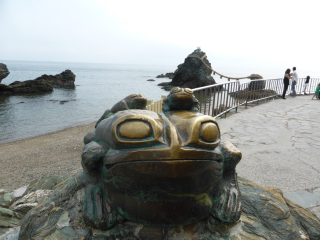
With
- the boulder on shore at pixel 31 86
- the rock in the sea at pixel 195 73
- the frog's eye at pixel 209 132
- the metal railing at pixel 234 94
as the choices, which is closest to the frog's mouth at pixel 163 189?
the frog's eye at pixel 209 132

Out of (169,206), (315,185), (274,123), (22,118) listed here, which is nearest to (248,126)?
(274,123)

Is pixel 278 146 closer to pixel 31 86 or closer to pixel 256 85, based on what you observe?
pixel 256 85

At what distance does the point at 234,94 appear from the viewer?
8.66 m

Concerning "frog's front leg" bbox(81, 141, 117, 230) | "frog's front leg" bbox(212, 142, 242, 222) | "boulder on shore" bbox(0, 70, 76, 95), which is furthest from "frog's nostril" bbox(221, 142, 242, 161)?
"boulder on shore" bbox(0, 70, 76, 95)

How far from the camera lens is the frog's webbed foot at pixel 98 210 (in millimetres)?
1362

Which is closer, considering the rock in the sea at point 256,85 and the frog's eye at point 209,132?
the frog's eye at point 209,132

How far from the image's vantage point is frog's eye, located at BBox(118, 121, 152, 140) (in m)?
1.11

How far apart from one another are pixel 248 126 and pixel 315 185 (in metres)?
3.33

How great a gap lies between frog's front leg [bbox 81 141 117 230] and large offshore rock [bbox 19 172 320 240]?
71 millimetres

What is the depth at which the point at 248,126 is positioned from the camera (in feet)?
22.0

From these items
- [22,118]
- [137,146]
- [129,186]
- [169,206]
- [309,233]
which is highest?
[137,146]

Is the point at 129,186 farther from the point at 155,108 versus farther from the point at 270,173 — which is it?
the point at 155,108

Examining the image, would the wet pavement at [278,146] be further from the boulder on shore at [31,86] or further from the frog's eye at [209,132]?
the boulder on shore at [31,86]

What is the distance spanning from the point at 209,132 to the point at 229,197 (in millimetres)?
602
